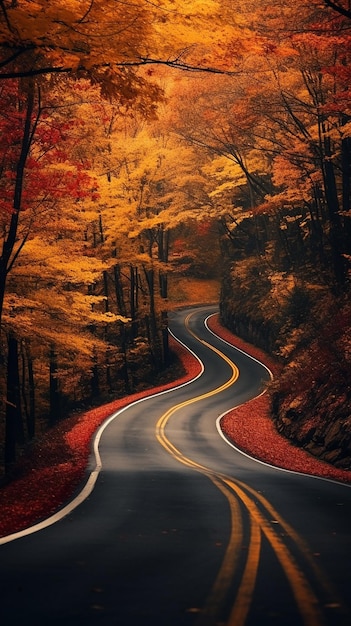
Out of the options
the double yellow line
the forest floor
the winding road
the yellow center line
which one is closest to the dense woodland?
the forest floor

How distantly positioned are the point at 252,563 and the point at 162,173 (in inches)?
1321

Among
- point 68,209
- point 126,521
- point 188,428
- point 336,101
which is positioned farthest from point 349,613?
point 188,428

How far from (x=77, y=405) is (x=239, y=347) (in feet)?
49.6

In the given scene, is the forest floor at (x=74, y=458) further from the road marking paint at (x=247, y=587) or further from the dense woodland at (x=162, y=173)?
the road marking paint at (x=247, y=587)

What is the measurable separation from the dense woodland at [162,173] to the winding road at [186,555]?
6622 millimetres

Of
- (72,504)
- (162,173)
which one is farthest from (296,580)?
(162,173)

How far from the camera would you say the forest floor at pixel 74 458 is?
36.3 feet

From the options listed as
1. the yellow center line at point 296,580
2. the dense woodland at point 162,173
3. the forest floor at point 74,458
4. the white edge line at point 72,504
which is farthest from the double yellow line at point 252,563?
the dense woodland at point 162,173

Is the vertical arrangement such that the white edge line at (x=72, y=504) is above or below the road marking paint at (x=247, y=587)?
below

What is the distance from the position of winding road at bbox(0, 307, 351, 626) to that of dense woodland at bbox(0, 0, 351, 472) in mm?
6622

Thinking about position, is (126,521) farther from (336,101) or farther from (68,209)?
(336,101)

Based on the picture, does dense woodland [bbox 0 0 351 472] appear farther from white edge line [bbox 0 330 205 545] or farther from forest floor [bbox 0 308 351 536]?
white edge line [bbox 0 330 205 545]

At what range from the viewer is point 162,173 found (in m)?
37.8

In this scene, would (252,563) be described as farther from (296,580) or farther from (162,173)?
(162,173)
